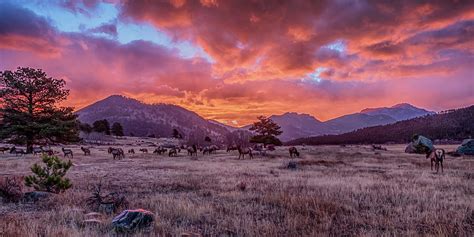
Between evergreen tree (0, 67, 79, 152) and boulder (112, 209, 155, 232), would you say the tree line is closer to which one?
evergreen tree (0, 67, 79, 152)

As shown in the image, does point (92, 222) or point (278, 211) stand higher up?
point (92, 222)

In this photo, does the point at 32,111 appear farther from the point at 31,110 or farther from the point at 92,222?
the point at 92,222

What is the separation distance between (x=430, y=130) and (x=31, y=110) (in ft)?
283

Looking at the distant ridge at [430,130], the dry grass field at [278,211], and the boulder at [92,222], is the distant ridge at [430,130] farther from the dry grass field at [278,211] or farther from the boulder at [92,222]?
the boulder at [92,222]

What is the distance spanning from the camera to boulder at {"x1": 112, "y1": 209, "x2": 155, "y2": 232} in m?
6.97

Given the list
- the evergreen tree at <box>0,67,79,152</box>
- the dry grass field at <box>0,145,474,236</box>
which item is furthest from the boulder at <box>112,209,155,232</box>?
the evergreen tree at <box>0,67,79,152</box>

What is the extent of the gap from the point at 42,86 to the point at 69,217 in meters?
40.3

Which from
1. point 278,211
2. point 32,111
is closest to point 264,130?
point 32,111

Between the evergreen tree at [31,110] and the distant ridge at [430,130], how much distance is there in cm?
7313

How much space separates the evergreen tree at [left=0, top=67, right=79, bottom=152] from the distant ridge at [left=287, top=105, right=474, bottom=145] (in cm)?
7313

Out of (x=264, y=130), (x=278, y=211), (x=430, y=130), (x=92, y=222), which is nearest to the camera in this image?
(x=92, y=222)

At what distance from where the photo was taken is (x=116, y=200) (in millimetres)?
9438

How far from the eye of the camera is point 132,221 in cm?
715

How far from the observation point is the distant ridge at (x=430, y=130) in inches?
2889
